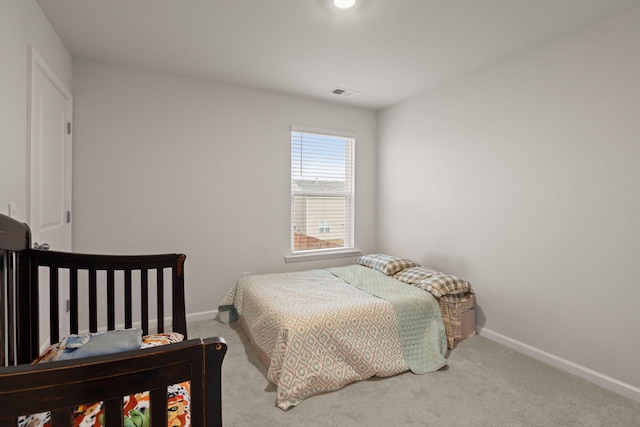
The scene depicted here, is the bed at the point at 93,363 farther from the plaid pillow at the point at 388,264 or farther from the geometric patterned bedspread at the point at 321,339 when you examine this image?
the plaid pillow at the point at 388,264

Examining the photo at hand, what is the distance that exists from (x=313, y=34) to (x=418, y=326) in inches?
92.8

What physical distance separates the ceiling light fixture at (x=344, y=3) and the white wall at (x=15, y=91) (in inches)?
68.1

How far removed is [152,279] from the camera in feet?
A: 9.87

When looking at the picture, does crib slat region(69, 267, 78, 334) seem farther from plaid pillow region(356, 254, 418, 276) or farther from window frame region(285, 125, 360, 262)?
plaid pillow region(356, 254, 418, 276)

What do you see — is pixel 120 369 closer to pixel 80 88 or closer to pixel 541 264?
pixel 541 264

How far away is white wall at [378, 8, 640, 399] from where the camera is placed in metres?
2.07

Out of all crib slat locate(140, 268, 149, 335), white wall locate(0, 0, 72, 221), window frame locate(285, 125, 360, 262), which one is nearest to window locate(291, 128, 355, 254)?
window frame locate(285, 125, 360, 262)

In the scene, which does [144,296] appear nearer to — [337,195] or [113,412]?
[113,412]

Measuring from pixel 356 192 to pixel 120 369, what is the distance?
3685 millimetres

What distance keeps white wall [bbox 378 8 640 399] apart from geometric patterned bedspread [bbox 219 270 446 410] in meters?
0.81

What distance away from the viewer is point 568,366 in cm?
234

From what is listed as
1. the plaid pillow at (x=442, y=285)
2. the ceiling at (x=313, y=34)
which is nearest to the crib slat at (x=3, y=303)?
the ceiling at (x=313, y=34)

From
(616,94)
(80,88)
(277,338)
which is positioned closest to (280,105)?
(80,88)

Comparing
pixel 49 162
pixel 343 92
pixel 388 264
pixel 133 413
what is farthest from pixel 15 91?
pixel 388 264
